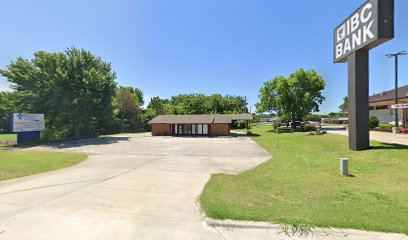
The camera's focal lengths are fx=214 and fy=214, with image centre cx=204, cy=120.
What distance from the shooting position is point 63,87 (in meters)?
30.5

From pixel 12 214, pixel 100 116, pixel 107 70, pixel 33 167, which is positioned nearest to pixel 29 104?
pixel 100 116

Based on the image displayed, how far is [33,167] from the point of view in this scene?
39.0ft

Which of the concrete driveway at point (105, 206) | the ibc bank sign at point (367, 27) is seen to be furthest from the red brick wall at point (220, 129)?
the concrete driveway at point (105, 206)

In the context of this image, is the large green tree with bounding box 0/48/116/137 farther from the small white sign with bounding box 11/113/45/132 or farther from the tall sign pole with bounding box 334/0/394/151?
the tall sign pole with bounding box 334/0/394/151

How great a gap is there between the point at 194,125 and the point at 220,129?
4.75 m

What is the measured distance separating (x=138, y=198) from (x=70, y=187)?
10.3 feet

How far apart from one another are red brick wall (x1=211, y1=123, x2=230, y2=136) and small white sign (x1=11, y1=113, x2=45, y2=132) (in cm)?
2444

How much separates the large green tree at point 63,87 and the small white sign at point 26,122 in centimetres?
251

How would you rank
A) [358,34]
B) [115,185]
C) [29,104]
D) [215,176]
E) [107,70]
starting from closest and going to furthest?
[115,185], [215,176], [358,34], [29,104], [107,70]

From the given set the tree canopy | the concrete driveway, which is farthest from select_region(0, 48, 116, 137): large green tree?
the tree canopy

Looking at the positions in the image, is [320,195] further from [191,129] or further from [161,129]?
[161,129]

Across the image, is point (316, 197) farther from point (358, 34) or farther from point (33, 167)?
point (33, 167)

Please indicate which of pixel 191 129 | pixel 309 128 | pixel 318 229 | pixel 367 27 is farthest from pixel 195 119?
pixel 318 229

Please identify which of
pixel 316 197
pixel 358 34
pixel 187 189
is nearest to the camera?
pixel 316 197
